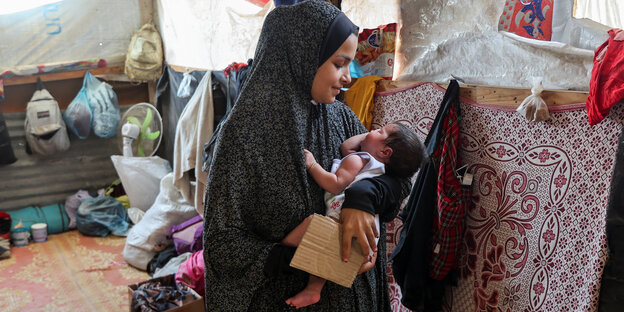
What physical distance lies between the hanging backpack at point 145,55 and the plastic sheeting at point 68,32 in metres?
0.19

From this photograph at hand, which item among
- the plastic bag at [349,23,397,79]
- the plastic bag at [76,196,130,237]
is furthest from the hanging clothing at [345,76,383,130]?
the plastic bag at [76,196,130,237]

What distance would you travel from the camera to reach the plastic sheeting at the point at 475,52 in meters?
1.59

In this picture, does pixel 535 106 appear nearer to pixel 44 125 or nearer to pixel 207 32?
pixel 207 32

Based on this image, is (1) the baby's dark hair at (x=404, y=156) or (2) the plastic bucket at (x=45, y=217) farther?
(2) the plastic bucket at (x=45, y=217)

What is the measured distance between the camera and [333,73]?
4.26 feet

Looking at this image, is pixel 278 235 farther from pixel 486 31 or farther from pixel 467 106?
pixel 486 31

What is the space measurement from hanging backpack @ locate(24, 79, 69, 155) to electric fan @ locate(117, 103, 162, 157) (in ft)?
1.97

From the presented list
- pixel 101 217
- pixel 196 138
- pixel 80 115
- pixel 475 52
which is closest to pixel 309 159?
pixel 475 52

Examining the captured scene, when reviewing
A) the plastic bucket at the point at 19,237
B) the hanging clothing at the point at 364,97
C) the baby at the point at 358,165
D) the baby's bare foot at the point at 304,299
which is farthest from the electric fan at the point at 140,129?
the baby's bare foot at the point at 304,299

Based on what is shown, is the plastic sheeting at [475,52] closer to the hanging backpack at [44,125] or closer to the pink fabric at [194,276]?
the pink fabric at [194,276]

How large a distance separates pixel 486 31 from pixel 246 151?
4.02ft

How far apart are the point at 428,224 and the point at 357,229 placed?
85 centimetres

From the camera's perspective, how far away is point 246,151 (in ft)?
3.95

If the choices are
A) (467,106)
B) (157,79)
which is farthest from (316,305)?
(157,79)
